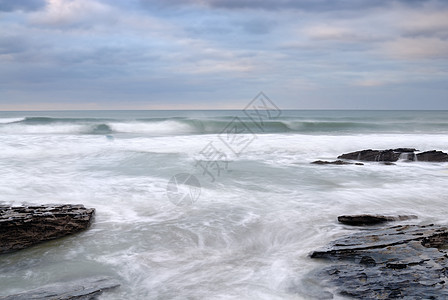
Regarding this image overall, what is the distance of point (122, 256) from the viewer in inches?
179

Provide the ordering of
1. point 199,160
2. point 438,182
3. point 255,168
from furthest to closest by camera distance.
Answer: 1. point 199,160
2. point 255,168
3. point 438,182

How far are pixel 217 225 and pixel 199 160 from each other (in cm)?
745

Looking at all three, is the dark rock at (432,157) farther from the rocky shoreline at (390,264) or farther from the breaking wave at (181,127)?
the breaking wave at (181,127)

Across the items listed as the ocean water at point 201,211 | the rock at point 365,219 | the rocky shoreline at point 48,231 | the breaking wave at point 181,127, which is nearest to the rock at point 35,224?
the rocky shoreline at point 48,231

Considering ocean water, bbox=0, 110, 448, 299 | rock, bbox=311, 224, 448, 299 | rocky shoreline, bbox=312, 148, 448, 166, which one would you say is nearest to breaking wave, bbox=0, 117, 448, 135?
ocean water, bbox=0, 110, 448, 299

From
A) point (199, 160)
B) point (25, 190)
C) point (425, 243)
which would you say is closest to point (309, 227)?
point (425, 243)

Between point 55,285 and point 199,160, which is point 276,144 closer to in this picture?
point 199,160

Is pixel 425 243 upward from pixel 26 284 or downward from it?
upward

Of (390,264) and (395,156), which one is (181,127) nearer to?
(395,156)

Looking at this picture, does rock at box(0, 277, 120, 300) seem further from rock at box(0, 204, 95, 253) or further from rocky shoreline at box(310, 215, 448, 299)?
rocky shoreline at box(310, 215, 448, 299)

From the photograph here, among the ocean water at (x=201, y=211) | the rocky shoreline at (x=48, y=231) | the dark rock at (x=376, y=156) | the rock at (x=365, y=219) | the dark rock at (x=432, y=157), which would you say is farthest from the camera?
the dark rock at (x=376, y=156)

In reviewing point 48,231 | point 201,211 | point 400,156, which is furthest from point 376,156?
point 48,231

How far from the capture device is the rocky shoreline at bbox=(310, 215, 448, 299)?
128 inches

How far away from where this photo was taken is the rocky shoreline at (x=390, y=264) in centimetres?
326
